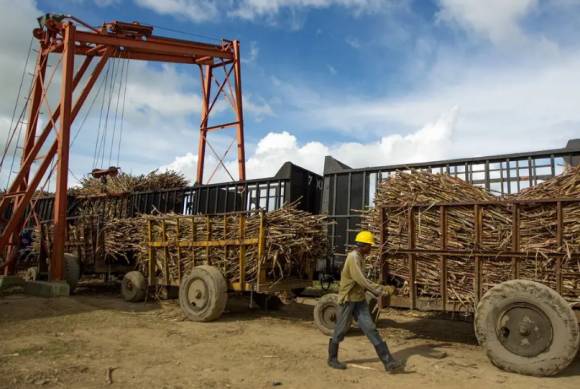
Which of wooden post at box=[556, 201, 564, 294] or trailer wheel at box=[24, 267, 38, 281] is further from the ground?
wooden post at box=[556, 201, 564, 294]

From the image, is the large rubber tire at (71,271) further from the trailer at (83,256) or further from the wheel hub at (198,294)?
the wheel hub at (198,294)

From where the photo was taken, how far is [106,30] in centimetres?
1419

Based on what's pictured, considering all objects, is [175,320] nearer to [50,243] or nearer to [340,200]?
[340,200]

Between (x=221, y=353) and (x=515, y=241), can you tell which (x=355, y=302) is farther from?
(x=515, y=241)

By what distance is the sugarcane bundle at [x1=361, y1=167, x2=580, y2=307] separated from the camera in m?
5.34

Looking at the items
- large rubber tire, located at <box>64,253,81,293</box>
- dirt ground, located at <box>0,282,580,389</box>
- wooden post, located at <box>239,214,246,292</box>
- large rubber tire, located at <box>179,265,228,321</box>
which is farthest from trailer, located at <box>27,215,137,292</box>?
wooden post, located at <box>239,214,246,292</box>

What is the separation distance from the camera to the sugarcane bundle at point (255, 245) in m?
7.93

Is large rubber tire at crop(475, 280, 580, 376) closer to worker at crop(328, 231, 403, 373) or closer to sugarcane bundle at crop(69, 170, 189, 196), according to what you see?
worker at crop(328, 231, 403, 373)

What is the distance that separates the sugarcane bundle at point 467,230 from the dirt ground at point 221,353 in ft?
3.27

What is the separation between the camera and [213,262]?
8.62 metres

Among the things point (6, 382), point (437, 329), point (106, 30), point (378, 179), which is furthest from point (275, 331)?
point (106, 30)

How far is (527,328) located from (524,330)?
0.13 ft

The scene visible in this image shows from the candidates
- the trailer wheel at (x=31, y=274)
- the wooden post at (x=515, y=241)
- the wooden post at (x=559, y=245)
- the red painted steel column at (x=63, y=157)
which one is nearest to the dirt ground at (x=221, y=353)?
the wooden post at (x=559, y=245)

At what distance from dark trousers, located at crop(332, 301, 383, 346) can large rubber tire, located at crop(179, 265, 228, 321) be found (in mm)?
3073
